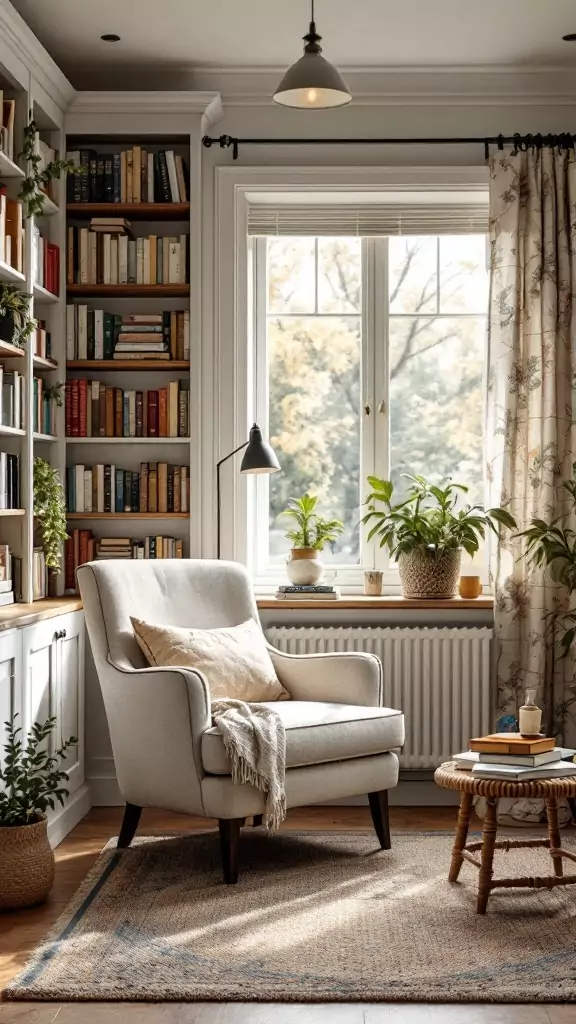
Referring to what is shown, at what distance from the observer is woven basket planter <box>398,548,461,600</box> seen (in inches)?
180

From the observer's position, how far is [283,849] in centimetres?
388

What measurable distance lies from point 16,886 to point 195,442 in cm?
200

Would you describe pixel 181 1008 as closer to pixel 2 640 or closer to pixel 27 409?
pixel 2 640

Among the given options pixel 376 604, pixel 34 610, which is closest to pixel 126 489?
pixel 34 610

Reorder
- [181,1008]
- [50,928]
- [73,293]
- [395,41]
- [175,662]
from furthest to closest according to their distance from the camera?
[73,293] → [395,41] → [175,662] → [50,928] → [181,1008]

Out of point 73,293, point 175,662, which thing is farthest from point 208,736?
point 73,293

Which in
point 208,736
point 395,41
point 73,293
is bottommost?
point 208,736

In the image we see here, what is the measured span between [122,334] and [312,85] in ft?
5.54

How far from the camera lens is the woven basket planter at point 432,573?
457 cm

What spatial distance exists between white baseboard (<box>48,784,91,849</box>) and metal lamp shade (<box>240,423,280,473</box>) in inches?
53.8

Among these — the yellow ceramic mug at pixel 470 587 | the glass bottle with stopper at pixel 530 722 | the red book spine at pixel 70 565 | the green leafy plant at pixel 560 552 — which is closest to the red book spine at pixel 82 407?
the red book spine at pixel 70 565

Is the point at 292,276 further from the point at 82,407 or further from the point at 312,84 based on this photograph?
the point at 312,84

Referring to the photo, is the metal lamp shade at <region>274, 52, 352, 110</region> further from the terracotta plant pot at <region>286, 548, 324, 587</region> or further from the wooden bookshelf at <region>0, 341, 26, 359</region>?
the terracotta plant pot at <region>286, 548, 324, 587</region>

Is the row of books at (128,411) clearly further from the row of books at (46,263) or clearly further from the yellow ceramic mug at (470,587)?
the yellow ceramic mug at (470,587)
